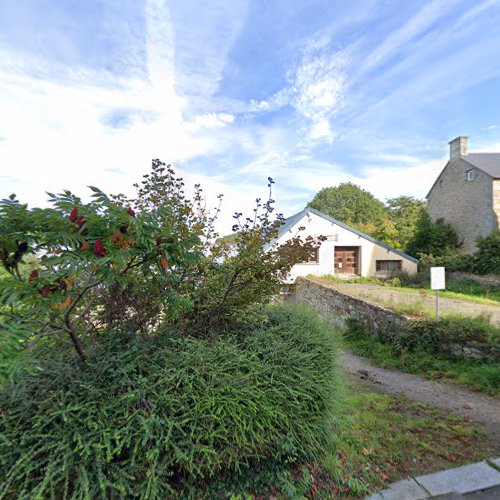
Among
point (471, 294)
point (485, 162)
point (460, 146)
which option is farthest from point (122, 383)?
point (460, 146)

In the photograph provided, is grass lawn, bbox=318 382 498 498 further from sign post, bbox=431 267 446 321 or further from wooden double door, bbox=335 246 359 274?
wooden double door, bbox=335 246 359 274

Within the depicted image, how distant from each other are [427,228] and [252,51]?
21.6m

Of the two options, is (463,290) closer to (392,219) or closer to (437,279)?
(437,279)

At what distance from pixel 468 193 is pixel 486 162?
249 cm

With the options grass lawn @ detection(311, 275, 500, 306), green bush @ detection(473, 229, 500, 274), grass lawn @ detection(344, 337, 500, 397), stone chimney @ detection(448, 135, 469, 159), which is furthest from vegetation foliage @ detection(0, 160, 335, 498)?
stone chimney @ detection(448, 135, 469, 159)

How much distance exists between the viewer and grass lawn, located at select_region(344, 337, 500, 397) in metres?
4.45

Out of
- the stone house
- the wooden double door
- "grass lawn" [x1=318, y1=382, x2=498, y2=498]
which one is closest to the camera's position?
"grass lawn" [x1=318, y1=382, x2=498, y2=498]

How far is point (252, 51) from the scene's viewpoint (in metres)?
5.06

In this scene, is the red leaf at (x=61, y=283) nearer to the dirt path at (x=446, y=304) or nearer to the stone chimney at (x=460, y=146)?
the dirt path at (x=446, y=304)

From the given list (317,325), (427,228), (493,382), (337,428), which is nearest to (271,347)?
(317,325)

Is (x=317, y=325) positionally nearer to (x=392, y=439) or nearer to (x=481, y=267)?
(x=392, y=439)

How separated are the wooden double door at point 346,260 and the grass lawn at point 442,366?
13763 mm

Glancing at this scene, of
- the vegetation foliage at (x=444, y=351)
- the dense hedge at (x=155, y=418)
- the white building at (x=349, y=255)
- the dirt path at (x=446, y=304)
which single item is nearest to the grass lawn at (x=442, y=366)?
the vegetation foliage at (x=444, y=351)

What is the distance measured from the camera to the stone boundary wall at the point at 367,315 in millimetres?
5012
